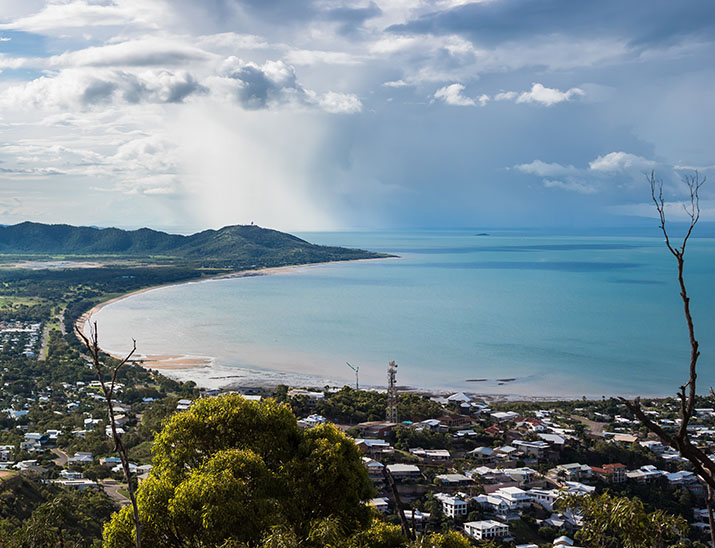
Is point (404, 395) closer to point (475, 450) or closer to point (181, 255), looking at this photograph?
point (475, 450)

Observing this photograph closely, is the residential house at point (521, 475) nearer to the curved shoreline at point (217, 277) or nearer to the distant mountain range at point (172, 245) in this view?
the curved shoreline at point (217, 277)

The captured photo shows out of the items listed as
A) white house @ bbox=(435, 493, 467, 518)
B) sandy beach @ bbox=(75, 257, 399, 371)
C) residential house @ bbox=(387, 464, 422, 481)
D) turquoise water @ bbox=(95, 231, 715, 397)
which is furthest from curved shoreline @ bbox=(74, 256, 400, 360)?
white house @ bbox=(435, 493, 467, 518)

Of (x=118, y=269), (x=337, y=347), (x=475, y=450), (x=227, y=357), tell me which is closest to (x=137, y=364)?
(x=227, y=357)

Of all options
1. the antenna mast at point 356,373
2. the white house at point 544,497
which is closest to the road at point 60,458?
the antenna mast at point 356,373

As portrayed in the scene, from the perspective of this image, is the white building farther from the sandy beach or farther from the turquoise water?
the turquoise water

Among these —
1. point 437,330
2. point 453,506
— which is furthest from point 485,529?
point 437,330
